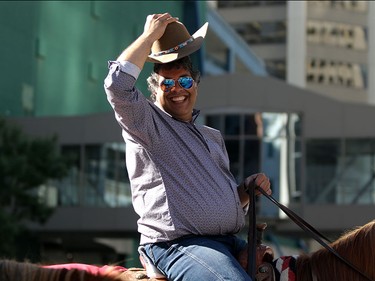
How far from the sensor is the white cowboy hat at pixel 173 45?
5.53 metres

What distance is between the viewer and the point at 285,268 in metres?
5.41

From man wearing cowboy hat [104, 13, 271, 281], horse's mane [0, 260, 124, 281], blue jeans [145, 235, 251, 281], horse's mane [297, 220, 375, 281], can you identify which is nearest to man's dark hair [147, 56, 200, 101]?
man wearing cowboy hat [104, 13, 271, 281]

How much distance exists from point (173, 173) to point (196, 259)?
0.44 metres

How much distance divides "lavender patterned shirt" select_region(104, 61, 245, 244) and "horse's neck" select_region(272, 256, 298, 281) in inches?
10.4

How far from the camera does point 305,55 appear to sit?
90.8 metres

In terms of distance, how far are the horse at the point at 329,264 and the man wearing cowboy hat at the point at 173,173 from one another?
0.65 feet

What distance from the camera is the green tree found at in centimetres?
3111

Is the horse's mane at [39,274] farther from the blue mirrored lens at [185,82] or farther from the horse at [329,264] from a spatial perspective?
the blue mirrored lens at [185,82]

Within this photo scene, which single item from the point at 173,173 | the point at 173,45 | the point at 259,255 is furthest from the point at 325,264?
the point at 173,45

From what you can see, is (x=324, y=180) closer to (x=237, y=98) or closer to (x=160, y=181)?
(x=237, y=98)

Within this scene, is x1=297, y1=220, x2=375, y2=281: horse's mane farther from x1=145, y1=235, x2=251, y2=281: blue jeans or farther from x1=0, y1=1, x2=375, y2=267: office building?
x1=0, y1=1, x2=375, y2=267: office building

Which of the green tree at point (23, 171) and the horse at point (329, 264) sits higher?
the horse at point (329, 264)

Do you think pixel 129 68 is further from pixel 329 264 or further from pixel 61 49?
pixel 61 49

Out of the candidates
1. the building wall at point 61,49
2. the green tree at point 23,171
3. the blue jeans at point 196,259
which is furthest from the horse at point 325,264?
the building wall at point 61,49
